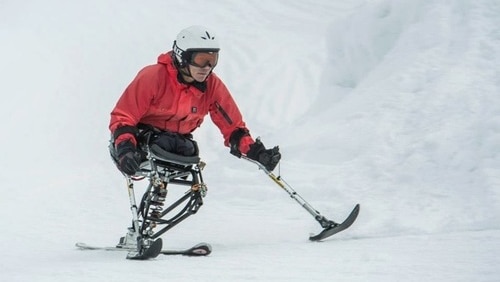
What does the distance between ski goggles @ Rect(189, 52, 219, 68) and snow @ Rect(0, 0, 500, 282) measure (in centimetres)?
156

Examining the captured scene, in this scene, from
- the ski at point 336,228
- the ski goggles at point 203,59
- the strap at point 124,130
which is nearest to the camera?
the strap at point 124,130

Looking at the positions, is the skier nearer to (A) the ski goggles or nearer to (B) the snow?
(A) the ski goggles

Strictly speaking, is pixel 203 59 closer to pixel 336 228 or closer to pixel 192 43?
pixel 192 43

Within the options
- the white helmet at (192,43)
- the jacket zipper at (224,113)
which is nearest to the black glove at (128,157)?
the white helmet at (192,43)

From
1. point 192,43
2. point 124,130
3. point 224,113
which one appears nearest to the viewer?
point 124,130

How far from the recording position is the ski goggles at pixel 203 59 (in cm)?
659

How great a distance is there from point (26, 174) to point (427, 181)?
6657 mm

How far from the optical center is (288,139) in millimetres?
12258

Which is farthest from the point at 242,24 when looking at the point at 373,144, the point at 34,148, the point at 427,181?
the point at 427,181

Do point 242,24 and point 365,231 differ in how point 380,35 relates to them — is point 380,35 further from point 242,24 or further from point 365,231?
point 365,231

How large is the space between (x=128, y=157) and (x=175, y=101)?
83cm

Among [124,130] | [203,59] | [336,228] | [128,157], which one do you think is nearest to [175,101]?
[203,59]

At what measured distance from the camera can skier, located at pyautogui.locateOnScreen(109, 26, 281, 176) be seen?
6363mm

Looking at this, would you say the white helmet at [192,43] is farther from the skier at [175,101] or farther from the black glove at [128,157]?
the black glove at [128,157]
